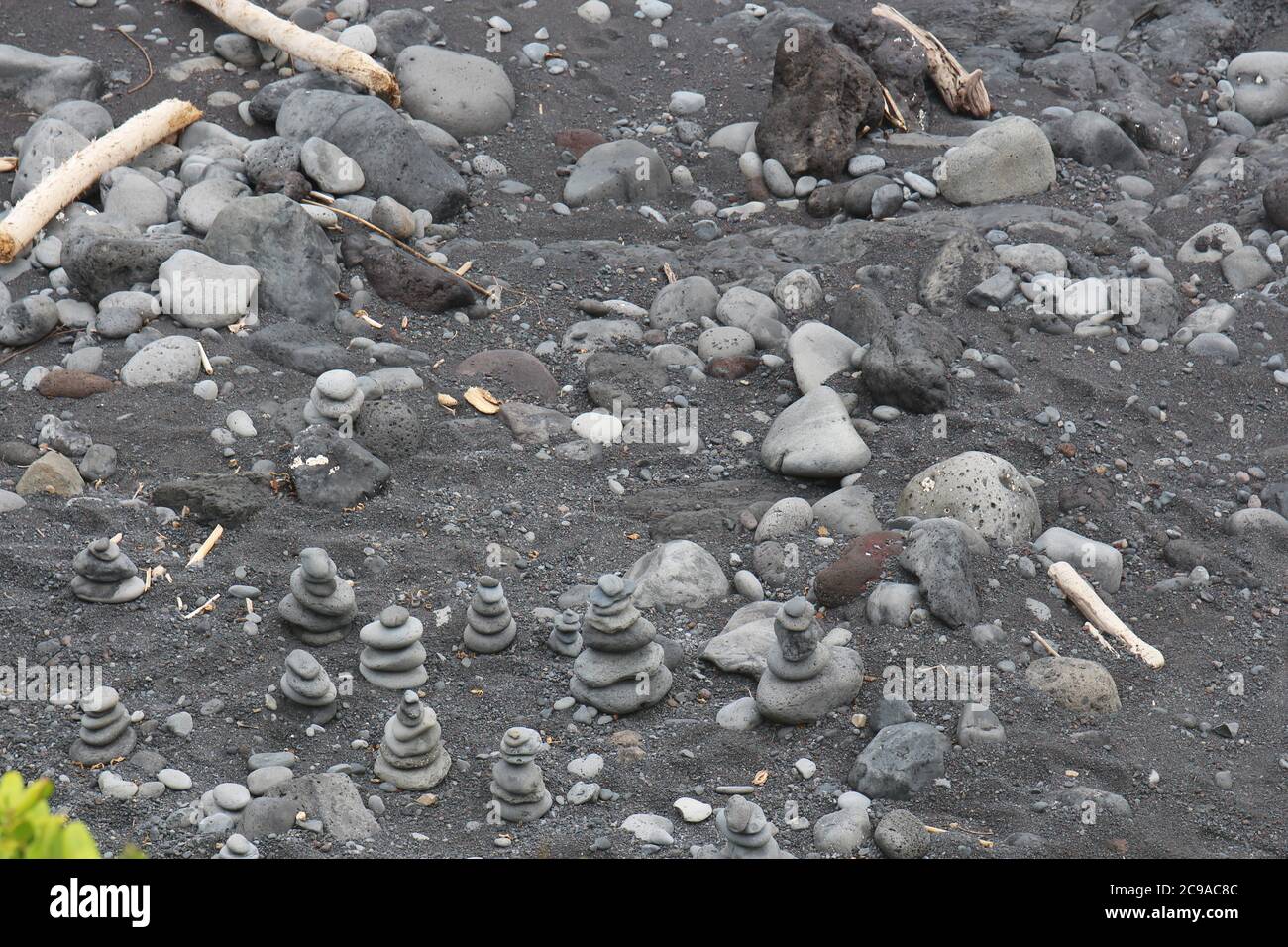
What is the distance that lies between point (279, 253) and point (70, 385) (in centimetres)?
146

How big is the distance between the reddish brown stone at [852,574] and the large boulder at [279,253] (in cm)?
346

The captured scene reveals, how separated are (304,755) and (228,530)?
1468 millimetres

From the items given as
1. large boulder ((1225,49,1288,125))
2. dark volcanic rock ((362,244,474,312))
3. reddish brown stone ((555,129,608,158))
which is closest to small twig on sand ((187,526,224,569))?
dark volcanic rock ((362,244,474,312))

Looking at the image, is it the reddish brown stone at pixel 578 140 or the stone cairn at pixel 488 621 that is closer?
the stone cairn at pixel 488 621

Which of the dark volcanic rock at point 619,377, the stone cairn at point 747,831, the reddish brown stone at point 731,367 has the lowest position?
the dark volcanic rock at point 619,377

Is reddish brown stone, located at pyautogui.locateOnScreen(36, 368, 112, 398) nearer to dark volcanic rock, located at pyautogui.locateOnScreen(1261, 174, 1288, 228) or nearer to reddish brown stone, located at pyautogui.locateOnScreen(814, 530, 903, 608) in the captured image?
reddish brown stone, located at pyautogui.locateOnScreen(814, 530, 903, 608)

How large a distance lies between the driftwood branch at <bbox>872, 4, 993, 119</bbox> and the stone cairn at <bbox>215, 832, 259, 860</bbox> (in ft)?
26.2

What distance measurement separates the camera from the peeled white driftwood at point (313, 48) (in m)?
9.16

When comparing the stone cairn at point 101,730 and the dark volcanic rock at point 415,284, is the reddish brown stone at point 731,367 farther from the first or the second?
the stone cairn at point 101,730

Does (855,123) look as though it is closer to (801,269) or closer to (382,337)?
(801,269)

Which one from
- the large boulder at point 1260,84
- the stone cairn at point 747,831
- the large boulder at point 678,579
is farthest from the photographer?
the large boulder at point 1260,84

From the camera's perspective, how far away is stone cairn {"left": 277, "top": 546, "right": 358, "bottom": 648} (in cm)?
506

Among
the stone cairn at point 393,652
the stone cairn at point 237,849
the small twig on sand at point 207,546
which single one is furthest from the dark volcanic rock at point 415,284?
the stone cairn at point 237,849

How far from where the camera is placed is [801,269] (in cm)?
798
